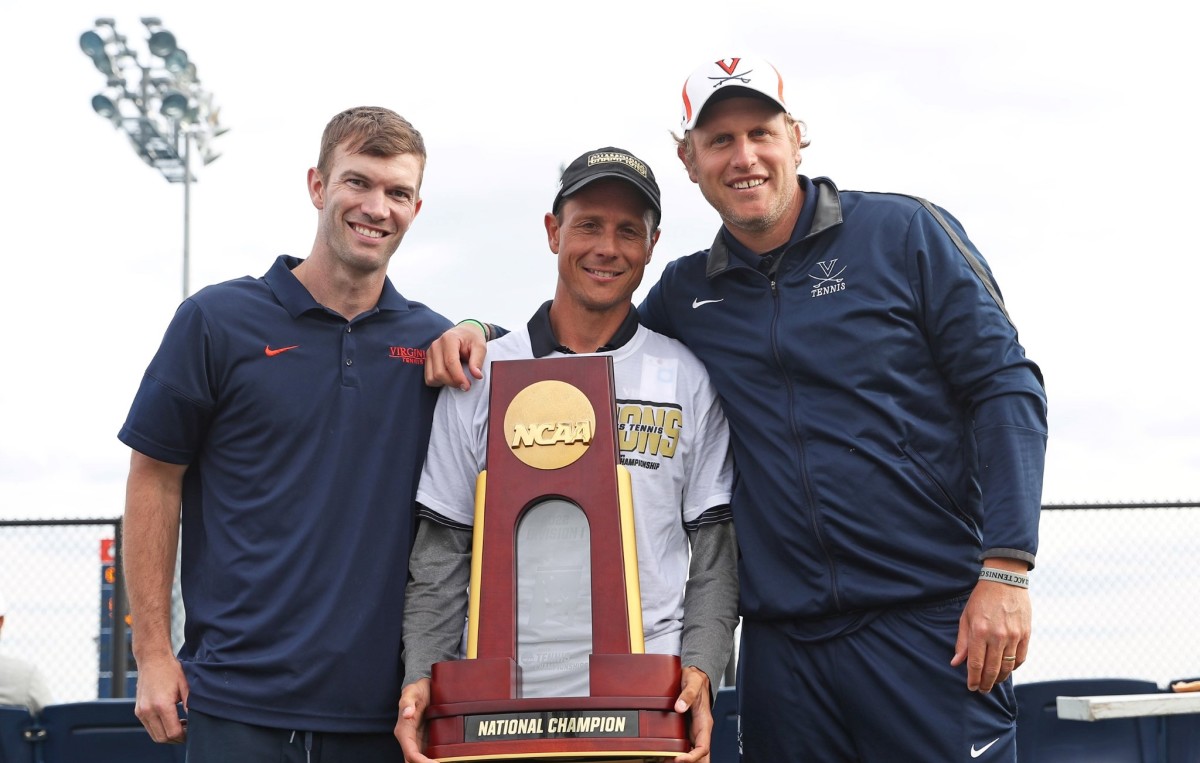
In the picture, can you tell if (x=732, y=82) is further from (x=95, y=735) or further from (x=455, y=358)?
(x=95, y=735)

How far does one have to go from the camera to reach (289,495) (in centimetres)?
293

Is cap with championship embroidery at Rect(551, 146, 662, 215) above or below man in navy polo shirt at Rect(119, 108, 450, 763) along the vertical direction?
above

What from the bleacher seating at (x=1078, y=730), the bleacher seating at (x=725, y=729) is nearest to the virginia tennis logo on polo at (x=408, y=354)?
the bleacher seating at (x=725, y=729)

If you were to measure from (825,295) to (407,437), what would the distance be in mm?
1156

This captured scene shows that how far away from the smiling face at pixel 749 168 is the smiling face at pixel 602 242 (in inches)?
8.5

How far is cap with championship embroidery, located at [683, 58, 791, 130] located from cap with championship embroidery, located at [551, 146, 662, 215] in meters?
0.22

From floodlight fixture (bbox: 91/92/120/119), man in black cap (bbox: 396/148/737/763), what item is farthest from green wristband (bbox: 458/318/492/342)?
floodlight fixture (bbox: 91/92/120/119)

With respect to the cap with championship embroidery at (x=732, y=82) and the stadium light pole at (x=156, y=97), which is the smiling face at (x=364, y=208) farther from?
the stadium light pole at (x=156, y=97)

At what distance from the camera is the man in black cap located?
2.76 metres

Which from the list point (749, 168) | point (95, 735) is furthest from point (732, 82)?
point (95, 735)

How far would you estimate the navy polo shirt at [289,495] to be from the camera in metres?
2.85

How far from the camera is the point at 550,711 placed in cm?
247

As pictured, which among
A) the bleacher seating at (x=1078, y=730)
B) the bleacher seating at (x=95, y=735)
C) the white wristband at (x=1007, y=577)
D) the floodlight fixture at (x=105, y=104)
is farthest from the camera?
the floodlight fixture at (x=105, y=104)

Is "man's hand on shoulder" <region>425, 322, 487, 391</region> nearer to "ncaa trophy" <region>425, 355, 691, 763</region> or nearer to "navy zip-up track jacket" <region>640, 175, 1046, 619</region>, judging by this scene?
"ncaa trophy" <region>425, 355, 691, 763</region>
